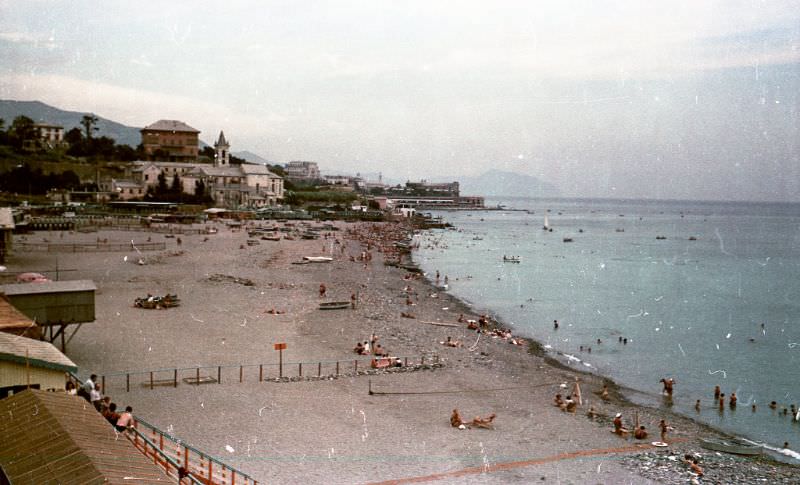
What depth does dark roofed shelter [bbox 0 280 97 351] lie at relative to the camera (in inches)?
797

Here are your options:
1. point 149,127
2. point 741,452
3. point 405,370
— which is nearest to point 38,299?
point 405,370

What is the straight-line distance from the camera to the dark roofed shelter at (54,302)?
2025 cm

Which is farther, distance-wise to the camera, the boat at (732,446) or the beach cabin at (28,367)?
the boat at (732,446)

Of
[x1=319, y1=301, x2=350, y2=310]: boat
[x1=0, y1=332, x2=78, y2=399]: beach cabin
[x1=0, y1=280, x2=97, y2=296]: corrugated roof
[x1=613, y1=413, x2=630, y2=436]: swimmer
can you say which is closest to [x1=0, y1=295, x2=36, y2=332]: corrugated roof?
[x1=0, y1=332, x2=78, y2=399]: beach cabin

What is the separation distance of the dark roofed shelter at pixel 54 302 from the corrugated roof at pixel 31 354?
24.8 feet

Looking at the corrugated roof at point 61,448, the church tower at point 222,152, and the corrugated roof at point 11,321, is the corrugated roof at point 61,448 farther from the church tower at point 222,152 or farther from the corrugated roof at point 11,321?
the church tower at point 222,152

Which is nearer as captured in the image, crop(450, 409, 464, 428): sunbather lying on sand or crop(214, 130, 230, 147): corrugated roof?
crop(450, 409, 464, 428): sunbather lying on sand

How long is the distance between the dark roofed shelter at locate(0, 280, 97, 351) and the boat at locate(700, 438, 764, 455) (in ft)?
65.2

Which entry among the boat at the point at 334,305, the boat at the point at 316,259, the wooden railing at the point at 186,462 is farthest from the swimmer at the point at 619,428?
the boat at the point at 316,259

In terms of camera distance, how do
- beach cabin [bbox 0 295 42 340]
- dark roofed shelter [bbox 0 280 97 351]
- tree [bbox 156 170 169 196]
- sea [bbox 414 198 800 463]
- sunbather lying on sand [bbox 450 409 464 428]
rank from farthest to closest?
1. tree [bbox 156 170 169 196]
2. sea [bbox 414 198 800 463]
3. dark roofed shelter [bbox 0 280 97 351]
4. sunbather lying on sand [bbox 450 409 464 428]
5. beach cabin [bbox 0 295 42 340]

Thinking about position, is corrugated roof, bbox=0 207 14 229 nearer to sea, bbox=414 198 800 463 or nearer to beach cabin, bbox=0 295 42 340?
beach cabin, bbox=0 295 42 340

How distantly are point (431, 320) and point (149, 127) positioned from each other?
96.1 metres

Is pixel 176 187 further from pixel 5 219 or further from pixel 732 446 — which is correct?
pixel 732 446

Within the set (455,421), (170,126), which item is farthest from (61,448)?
(170,126)
